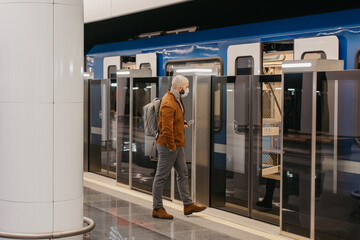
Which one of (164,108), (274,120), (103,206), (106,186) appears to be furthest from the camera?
(106,186)

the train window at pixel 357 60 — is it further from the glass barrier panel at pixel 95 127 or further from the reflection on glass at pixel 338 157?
the glass barrier panel at pixel 95 127

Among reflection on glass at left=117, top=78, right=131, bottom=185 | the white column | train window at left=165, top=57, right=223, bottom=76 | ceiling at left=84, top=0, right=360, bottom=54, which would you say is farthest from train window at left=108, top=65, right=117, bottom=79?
the white column

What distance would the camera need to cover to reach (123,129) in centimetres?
924

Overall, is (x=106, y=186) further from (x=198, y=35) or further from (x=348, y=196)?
(x=348, y=196)

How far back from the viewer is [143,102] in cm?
871

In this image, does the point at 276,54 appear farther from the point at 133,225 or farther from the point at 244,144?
the point at 133,225

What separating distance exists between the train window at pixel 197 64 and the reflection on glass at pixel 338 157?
262 centimetres

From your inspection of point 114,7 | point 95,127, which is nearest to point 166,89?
point 114,7

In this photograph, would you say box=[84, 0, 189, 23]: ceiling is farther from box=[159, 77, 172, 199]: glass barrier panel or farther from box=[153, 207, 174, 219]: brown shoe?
box=[153, 207, 174, 219]: brown shoe

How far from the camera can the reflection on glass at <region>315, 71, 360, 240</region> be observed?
5.31m

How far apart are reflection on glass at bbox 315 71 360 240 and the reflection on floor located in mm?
681

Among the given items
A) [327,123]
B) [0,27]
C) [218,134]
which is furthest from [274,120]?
[0,27]

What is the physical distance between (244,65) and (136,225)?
9.47ft

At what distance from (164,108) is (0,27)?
92.2 inches
